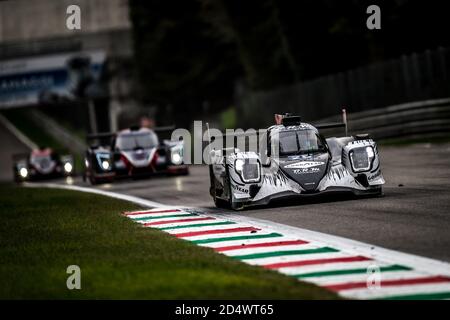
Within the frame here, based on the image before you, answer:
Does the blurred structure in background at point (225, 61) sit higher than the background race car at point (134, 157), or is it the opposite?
the blurred structure in background at point (225, 61)

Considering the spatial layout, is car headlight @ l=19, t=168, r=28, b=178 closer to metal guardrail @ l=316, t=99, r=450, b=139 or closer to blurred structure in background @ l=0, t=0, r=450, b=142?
blurred structure in background @ l=0, t=0, r=450, b=142

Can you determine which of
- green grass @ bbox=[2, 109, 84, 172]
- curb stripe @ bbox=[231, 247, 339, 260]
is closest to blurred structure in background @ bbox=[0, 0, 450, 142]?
green grass @ bbox=[2, 109, 84, 172]

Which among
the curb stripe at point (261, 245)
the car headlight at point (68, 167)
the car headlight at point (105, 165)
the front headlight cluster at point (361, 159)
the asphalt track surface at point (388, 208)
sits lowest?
the curb stripe at point (261, 245)

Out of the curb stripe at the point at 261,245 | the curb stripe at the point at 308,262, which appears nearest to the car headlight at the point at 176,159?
the curb stripe at the point at 261,245

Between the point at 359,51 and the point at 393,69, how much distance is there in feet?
47.6

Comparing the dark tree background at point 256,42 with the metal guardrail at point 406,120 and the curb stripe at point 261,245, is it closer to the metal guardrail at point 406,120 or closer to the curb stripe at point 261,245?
the metal guardrail at point 406,120

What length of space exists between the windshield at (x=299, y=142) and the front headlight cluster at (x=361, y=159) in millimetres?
665

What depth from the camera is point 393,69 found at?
3500cm

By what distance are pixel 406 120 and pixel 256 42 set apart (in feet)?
90.4

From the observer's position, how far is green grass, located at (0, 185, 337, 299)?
9.45 metres

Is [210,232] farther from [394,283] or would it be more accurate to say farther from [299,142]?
[394,283]

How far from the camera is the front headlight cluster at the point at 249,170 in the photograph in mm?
16656

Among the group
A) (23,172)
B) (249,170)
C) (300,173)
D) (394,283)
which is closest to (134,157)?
(23,172)
